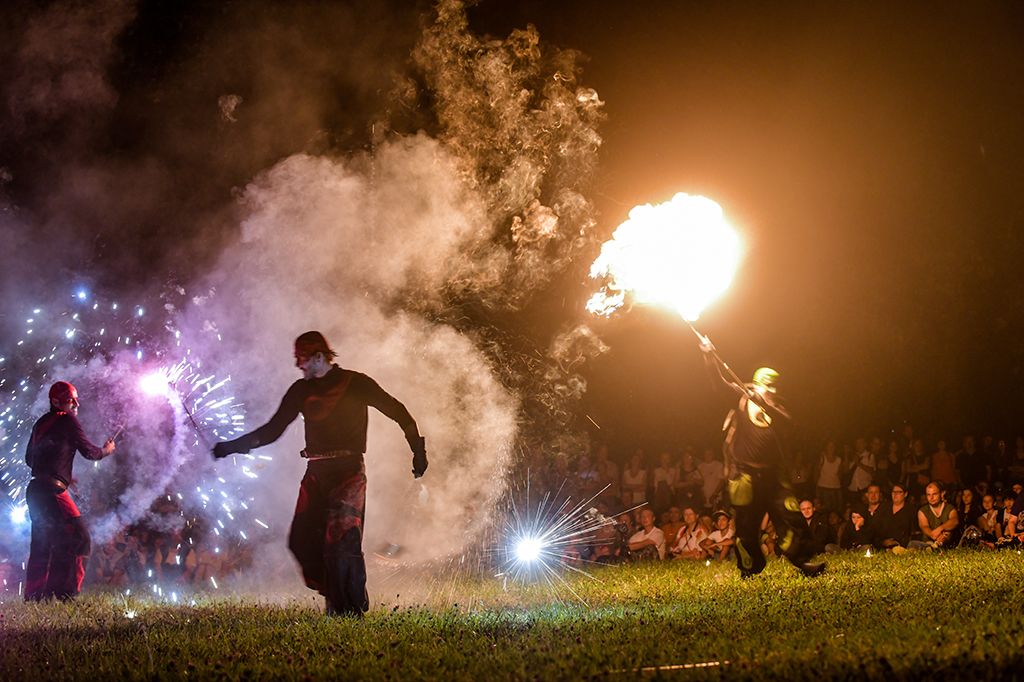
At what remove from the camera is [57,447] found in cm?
1177

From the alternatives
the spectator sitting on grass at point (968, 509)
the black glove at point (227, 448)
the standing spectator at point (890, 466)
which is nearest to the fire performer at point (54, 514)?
the black glove at point (227, 448)

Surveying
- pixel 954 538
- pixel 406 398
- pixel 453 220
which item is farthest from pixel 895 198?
pixel 406 398

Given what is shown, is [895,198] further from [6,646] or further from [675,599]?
[6,646]

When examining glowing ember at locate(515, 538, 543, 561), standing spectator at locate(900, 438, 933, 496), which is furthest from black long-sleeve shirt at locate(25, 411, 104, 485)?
standing spectator at locate(900, 438, 933, 496)

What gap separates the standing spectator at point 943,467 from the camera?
1573 centimetres

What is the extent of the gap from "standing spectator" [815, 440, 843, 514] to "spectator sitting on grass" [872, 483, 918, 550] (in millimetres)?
1219

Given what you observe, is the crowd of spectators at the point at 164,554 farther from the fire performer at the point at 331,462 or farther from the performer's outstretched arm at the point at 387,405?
the performer's outstretched arm at the point at 387,405

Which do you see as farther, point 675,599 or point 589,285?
point 589,285

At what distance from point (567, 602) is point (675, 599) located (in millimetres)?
1073

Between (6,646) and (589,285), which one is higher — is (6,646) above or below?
below

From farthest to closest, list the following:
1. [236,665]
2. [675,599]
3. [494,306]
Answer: [494,306] → [675,599] → [236,665]

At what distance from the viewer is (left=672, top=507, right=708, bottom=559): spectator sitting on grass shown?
15.7 m

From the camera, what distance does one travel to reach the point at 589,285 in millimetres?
14633

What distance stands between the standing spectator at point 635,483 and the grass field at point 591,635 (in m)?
5.94
